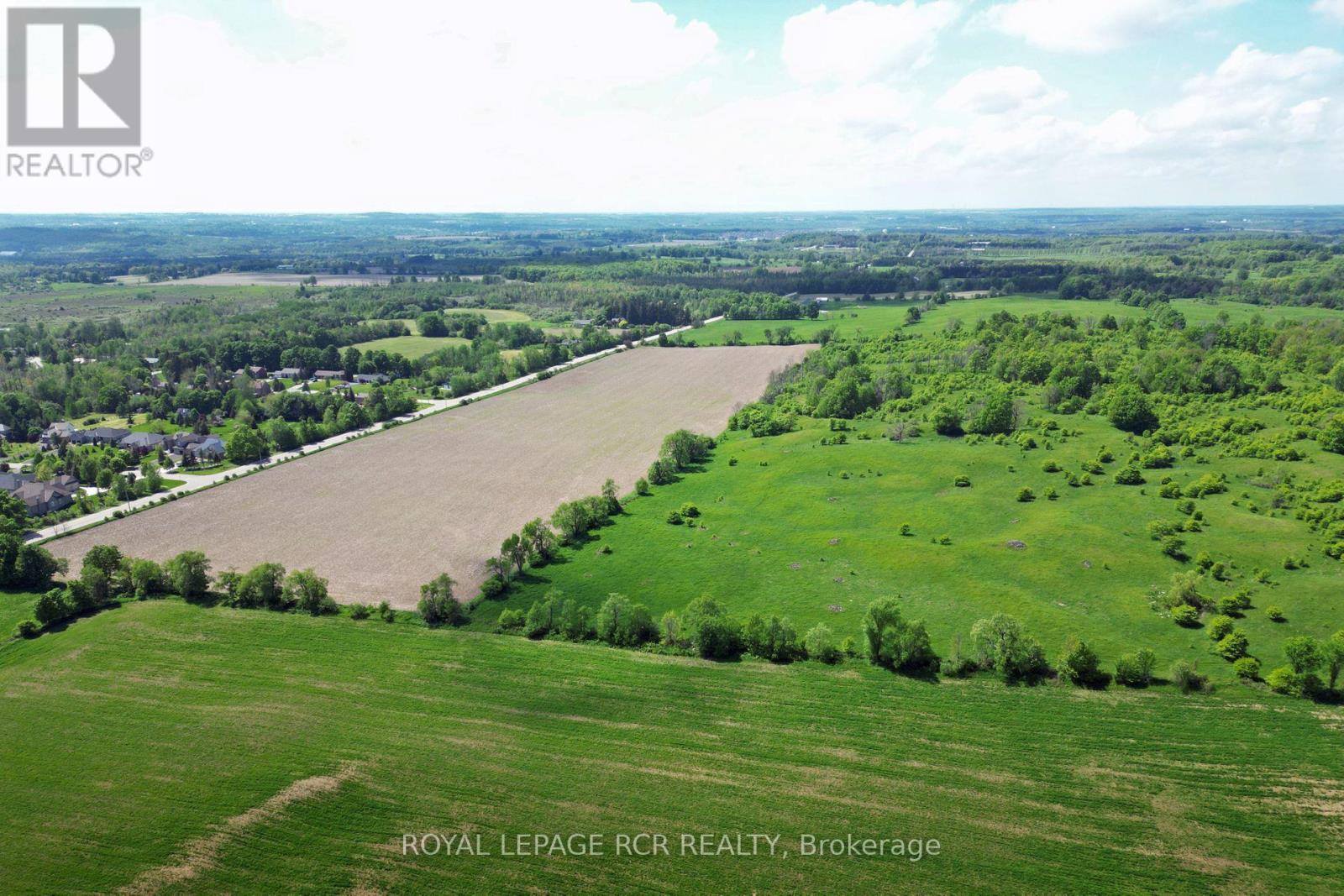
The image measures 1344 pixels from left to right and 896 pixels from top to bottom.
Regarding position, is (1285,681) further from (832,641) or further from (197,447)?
(197,447)

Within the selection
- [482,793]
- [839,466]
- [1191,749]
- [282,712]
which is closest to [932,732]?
[1191,749]

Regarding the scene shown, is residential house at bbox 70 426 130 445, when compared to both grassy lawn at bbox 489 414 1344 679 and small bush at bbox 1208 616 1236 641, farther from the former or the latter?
small bush at bbox 1208 616 1236 641

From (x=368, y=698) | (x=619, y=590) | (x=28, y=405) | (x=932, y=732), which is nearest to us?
(x=932, y=732)

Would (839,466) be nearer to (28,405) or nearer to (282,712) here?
(282,712)

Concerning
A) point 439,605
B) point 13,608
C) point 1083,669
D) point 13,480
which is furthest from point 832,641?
point 13,480

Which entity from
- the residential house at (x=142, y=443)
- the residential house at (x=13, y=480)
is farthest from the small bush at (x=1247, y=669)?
the residential house at (x=142, y=443)

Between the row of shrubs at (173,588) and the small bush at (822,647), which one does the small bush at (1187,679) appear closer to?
the small bush at (822,647)

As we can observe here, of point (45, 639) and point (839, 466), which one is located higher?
point (839, 466)

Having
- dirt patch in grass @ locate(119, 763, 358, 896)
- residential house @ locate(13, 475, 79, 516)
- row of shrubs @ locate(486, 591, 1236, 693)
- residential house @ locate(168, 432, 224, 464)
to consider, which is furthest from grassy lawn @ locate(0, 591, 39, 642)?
row of shrubs @ locate(486, 591, 1236, 693)
